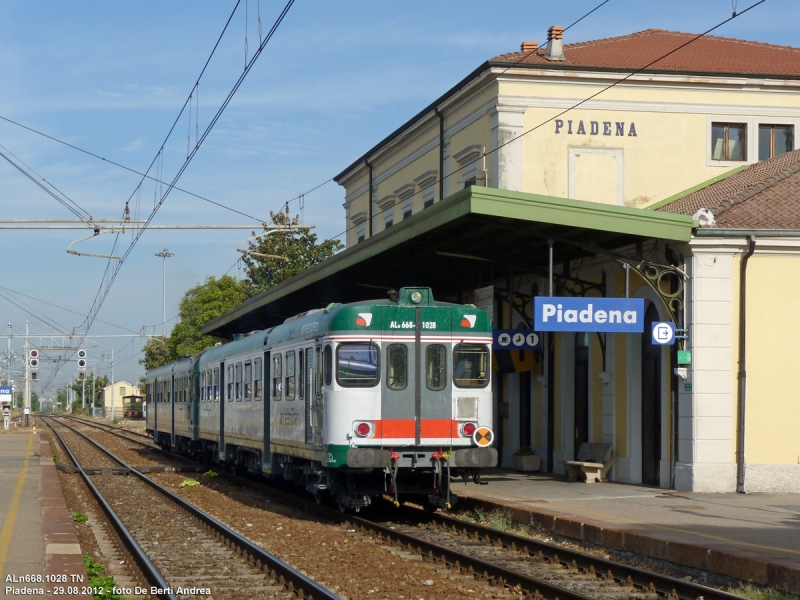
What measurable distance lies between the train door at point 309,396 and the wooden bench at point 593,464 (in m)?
5.81

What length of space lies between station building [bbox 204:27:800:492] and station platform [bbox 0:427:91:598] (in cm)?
694

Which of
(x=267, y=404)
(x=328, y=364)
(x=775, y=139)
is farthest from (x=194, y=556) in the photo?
(x=775, y=139)

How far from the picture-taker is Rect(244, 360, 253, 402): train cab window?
20047mm

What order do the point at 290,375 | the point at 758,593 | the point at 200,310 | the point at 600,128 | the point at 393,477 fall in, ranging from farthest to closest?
the point at 200,310 → the point at 600,128 → the point at 290,375 → the point at 393,477 → the point at 758,593

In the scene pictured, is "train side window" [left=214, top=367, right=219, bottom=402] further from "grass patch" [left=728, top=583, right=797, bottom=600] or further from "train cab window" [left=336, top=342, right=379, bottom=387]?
"grass patch" [left=728, top=583, right=797, bottom=600]

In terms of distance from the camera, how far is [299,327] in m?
16.4

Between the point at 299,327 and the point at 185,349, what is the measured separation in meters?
50.5

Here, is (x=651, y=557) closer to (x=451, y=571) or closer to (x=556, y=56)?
(x=451, y=571)

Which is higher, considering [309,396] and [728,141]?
[728,141]

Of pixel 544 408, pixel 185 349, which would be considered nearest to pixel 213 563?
pixel 544 408

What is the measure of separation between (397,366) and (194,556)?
3.84m

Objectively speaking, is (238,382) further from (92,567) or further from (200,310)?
(200,310)

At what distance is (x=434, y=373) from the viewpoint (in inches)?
584

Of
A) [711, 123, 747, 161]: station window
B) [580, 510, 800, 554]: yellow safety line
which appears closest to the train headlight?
[580, 510, 800, 554]: yellow safety line
